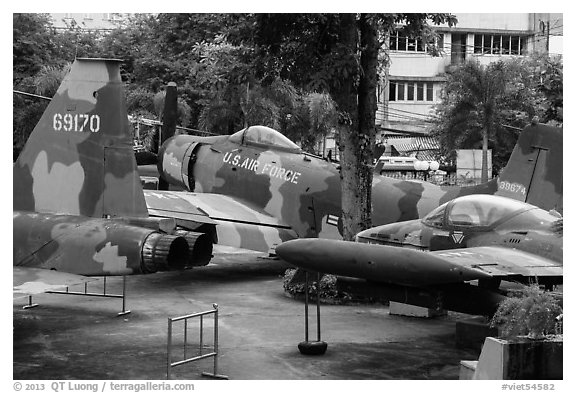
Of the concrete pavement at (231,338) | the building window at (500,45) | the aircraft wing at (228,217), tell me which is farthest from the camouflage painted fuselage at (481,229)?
the building window at (500,45)

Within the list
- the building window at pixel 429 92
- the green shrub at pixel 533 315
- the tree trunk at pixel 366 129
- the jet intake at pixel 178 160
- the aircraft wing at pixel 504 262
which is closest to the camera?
the green shrub at pixel 533 315

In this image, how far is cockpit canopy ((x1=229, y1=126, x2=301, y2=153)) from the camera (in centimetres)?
2062

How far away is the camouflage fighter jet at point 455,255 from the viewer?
1106 cm

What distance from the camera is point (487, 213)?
1391 cm

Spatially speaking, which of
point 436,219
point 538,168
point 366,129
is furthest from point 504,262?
point 366,129

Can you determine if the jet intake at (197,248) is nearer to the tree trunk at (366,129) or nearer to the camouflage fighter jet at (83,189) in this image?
the camouflage fighter jet at (83,189)

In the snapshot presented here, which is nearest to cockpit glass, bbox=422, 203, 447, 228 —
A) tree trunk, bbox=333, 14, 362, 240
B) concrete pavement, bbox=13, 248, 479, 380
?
concrete pavement, bbox=13, 248, 479, 380

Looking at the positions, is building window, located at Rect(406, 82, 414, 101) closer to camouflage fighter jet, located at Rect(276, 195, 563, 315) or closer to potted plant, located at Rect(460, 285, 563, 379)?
camouflage fighter jet, located at Rect(276, 195, 563, 315)

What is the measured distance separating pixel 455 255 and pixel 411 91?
3624 cm

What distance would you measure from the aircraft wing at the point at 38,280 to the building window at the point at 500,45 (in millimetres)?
30914

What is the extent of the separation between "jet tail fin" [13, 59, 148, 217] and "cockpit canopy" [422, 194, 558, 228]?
5065mm

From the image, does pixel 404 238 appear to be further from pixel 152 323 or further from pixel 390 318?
pixel 152 323

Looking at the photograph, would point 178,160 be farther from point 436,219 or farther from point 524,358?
point 524,358

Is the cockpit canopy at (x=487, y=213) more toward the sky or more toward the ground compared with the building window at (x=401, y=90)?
more toward the ground
